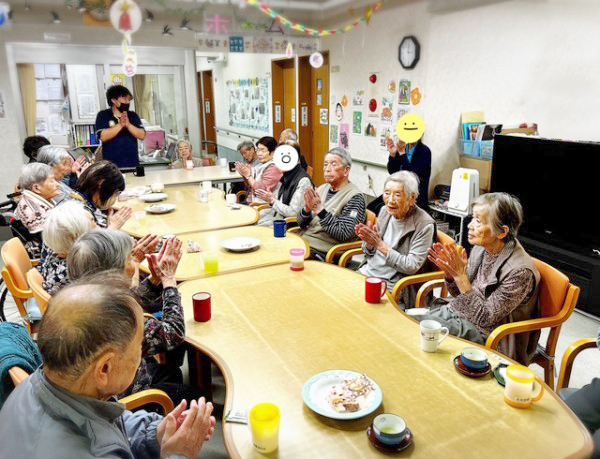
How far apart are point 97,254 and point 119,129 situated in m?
4.06

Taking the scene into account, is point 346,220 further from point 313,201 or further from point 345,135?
point 345,135

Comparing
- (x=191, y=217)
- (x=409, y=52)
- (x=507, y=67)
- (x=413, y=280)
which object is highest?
(x=409, y=52)

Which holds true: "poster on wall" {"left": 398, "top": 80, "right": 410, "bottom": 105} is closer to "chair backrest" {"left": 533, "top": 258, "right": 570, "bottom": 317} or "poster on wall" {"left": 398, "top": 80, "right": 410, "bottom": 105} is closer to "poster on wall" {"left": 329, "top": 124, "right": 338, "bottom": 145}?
"poster on wall" {"left": 329, "top": 124, "right": 338, "bottom": 145}

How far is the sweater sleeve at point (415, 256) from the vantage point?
2.79m

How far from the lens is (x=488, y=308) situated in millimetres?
2229

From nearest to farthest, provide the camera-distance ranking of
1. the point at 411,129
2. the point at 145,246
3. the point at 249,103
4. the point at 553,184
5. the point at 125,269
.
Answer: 1. the point at 125,269
2. the point at 145,246
3. the point at 553,184
4. the point at 411,129
5. the point at 249,103

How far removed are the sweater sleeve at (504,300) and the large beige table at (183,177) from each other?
3.75m

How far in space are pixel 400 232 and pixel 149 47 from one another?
5.59m

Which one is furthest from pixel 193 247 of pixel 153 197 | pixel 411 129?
pixel 411 129

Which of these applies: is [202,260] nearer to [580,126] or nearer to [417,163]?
[417,163]

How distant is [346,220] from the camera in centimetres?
340

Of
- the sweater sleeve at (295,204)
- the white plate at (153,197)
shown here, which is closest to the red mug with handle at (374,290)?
the sweater sleeve at (295,204)

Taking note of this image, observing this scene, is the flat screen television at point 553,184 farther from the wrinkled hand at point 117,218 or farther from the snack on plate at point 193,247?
the wrinkled hand at point 117,218

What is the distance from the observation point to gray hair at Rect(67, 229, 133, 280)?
71.8 inches
